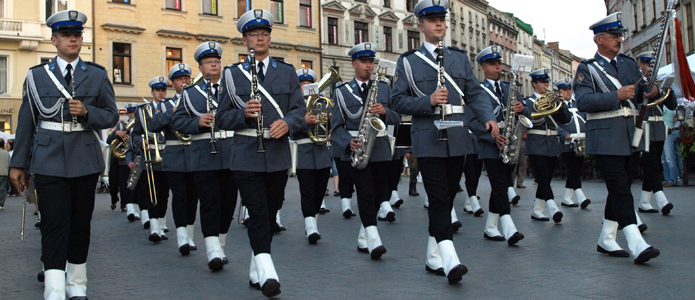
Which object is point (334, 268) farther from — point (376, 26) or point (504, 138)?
point (376, 26)

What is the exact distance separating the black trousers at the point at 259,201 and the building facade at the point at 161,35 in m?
35.0

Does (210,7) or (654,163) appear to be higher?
(210,7)

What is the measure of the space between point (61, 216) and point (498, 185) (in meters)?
5.10

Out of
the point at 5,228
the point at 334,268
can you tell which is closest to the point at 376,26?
the point at 5,228

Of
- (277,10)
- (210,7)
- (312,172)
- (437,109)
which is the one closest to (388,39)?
(277,10)

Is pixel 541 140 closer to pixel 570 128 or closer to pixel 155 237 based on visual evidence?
pixel 570 128

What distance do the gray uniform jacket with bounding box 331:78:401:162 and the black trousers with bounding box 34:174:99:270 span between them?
3.50m

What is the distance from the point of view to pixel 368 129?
802 centimetres

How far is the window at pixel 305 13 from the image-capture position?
49.6m

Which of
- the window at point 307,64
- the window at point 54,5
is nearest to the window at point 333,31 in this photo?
the window at point 307,64

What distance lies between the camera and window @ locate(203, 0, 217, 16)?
4414 centimetres

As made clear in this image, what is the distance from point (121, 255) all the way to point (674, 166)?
13.6m

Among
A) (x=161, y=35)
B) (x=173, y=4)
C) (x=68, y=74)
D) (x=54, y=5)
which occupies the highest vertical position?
(x=173, y=4)

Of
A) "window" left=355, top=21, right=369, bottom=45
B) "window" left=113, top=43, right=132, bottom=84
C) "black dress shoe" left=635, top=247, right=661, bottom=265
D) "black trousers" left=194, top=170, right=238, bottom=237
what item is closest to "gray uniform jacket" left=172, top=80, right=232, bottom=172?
"black trousers" left=194, top=170, right=238, bottom=237
